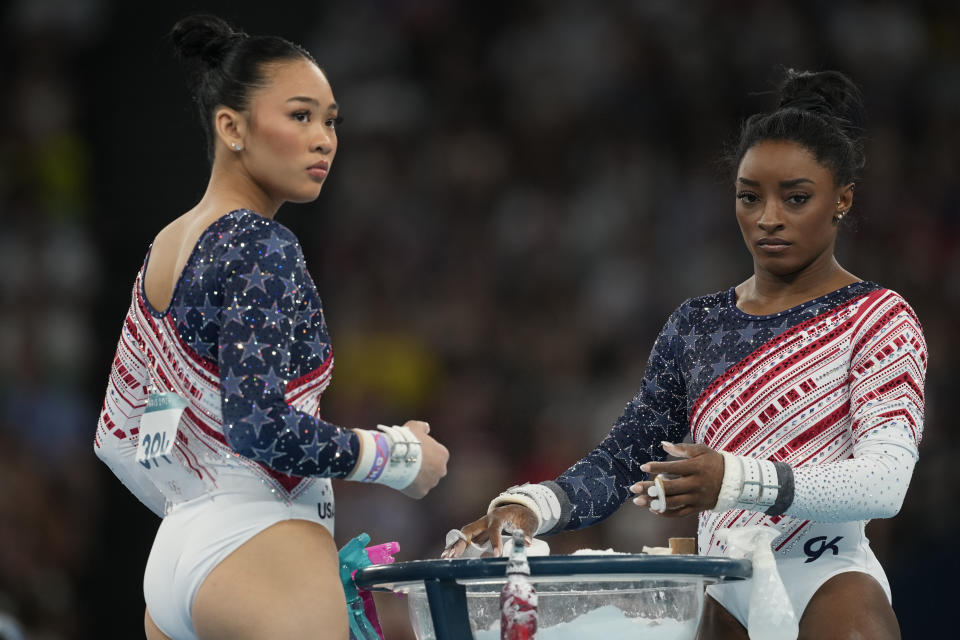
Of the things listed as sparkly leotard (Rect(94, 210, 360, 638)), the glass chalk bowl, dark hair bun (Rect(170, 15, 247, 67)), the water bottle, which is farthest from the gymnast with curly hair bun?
dark hair bun (Rect(170, 15, 247, 67))

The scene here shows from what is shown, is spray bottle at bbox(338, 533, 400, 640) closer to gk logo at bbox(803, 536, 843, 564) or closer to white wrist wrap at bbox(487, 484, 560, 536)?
white wrist wrap at bbox(487, 484, 560, 536)

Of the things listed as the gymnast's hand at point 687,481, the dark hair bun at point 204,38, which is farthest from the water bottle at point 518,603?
the dark hair bun at point 204,38

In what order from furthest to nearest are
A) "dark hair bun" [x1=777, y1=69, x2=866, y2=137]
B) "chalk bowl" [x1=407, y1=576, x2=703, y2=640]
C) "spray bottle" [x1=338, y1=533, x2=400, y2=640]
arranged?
"dark hair bun" [x1=777, y1=69, x2=866, y2=137]
"spray bottle" [x1=338, y1=533, x2=400, y2=640]
"chalk bowl" [x1=407, y1=576, x2=703, y2=640]

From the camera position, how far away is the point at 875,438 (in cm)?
231

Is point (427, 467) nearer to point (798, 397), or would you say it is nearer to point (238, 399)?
point (238, 399)

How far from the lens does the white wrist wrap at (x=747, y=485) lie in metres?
2.15

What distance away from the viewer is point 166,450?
223 centimetres

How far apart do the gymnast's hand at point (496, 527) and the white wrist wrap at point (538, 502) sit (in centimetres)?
1

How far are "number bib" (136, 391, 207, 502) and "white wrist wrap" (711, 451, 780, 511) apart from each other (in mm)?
928

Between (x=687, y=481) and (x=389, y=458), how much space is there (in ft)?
1.73

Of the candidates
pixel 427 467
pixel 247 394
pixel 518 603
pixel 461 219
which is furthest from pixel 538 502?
pixel 461 219

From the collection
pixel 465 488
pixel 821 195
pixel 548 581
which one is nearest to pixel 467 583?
pixel 548 581

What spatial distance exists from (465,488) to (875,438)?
3.64m

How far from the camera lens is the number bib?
2.25 meters
